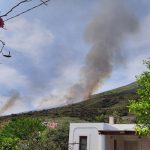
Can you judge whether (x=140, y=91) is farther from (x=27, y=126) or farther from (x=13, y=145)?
(x=27, y=126)

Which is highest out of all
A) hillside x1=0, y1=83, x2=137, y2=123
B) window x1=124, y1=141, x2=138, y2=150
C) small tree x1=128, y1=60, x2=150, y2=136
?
hillside x1=0, y1=83, x2=137, y2=123

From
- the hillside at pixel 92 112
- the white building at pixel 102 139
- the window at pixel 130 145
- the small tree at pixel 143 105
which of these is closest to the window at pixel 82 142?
the white building at pixel 102 139

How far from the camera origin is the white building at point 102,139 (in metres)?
33.6

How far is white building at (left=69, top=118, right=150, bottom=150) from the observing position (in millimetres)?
33625

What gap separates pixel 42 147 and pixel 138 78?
7.53 metres

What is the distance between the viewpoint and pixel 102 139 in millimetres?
33719

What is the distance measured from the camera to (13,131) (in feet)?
135

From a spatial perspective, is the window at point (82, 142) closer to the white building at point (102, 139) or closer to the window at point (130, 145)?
the white building at point (102, 139)

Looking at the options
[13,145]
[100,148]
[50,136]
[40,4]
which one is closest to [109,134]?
[100,148]

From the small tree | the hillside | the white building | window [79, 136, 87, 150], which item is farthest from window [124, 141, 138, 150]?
the hillside

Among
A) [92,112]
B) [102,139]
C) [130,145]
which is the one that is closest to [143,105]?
[102,139]

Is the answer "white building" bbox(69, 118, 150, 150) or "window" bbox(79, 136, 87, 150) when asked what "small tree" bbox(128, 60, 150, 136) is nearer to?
"white building" bbox(69, 118, 150, 150)

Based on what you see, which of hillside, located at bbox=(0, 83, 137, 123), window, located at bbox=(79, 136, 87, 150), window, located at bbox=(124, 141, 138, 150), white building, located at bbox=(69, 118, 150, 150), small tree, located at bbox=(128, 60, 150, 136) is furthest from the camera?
hillside, located at bbox=(0, 83, 137, 123)

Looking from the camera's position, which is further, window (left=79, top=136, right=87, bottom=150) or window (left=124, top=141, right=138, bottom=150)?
window (left=79, top=136, right=87, bottom=150)
